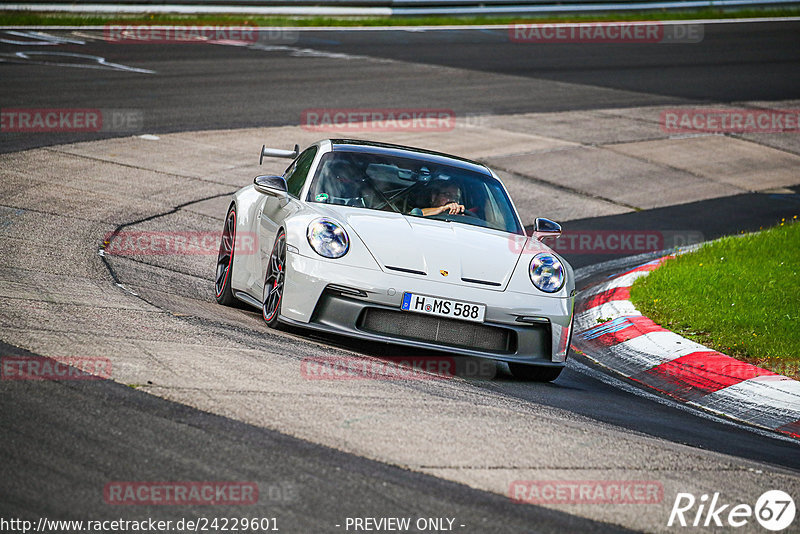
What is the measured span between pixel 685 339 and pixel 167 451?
4970 mm

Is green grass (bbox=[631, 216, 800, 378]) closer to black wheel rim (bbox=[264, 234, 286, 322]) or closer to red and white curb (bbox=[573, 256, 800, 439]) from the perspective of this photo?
red and white curb (bbox=[573, 256, 800, 439])

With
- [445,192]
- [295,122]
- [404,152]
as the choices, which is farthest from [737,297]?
[295,122]

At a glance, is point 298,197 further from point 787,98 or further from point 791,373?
point 787,98

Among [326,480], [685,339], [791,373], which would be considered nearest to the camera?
[326,480]

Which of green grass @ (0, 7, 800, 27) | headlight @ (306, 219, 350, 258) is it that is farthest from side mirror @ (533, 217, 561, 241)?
green grass @ (0, 7, 800, 27)

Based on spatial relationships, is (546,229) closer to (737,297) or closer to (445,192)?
(445,192)

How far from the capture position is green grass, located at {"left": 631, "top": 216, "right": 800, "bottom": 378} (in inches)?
306

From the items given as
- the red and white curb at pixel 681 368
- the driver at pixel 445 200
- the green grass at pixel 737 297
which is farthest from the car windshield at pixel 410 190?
the green grass at pixel 737 297

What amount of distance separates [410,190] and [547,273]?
127 centimetres

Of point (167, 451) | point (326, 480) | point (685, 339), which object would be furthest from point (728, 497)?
point (685, 339)

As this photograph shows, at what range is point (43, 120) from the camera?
13.9 metres

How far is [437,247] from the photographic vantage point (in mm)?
6680

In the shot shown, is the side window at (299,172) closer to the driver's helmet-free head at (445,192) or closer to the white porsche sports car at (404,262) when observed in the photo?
→ the white porsche sports car at (404,262)

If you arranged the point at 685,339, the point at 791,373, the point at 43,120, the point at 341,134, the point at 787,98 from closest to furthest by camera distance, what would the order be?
the point at 791,373 < the point at 685,339 < the point at 43,120 < the point at 341,134 < the point at 787,98
